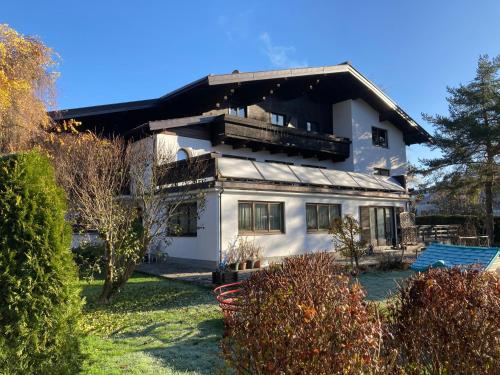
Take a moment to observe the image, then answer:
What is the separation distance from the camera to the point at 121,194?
1195 centimetres

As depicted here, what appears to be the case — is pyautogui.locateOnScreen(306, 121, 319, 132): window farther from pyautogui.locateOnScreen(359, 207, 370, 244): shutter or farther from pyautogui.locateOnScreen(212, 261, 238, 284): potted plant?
pyautogui.locateOnScreen(212, 261, 238, 284): potted plant

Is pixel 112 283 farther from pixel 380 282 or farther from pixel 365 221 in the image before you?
pixel 365 221

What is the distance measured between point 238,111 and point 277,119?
2.96 meters

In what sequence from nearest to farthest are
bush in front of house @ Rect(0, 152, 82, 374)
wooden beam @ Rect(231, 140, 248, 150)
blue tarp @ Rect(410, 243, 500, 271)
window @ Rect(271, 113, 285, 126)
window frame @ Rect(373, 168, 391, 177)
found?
bush in front of house @ Rect(0, 152, 82, 374)
blue tarp @ Rect(410, 243, 500, 271)
wooden beam @ Rect(231, 140, 248, 150)
window @ Rect(271, 113, 285, 126)
window frame @ Rect(373, 168, 391, 177)

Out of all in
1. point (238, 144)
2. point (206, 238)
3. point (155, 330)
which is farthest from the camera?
point (238, 144)

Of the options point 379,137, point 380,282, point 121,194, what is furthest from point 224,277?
point 379,137

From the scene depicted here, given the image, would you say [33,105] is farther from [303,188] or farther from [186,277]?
[303,188]

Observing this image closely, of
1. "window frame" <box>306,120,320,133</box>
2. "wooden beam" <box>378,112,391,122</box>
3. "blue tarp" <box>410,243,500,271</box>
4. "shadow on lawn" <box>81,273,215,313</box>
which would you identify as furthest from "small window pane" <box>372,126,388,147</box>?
"shadow on lawn" <box>81,273,215,313</box>

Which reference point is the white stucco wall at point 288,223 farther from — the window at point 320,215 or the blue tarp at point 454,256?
the blue tarp at point 454,256

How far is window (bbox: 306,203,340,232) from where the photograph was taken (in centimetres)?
1711

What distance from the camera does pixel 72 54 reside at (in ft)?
52.9

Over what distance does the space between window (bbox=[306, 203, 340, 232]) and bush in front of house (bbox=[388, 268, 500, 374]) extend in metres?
13.1

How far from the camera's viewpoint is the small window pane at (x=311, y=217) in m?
17.0

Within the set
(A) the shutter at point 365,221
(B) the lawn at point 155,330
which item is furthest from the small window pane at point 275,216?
(A) the shutter at point 365,221
